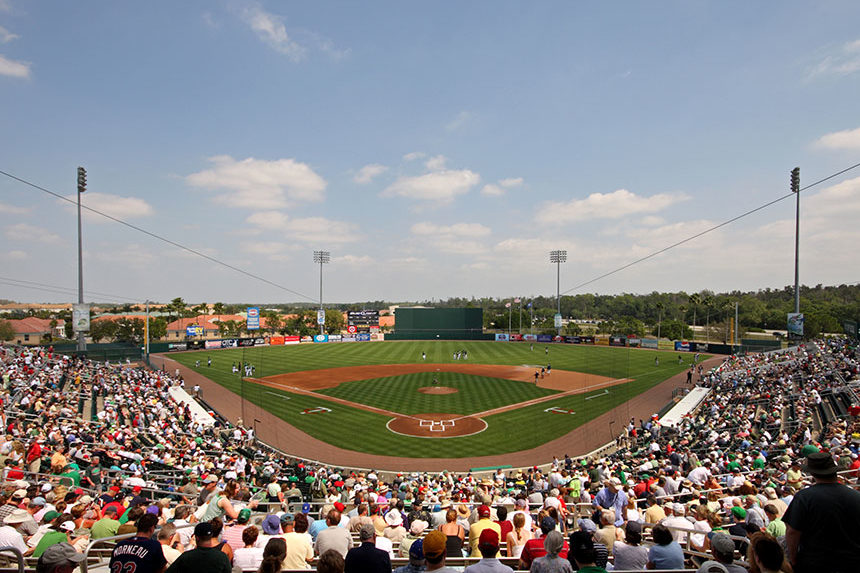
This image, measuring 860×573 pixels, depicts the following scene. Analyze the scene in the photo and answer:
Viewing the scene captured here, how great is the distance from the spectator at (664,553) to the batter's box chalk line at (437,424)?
21807 millimetres

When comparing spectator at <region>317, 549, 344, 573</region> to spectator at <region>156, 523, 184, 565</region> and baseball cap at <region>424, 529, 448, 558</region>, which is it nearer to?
baseball cap at <region>424, 529, 448, 558</region>

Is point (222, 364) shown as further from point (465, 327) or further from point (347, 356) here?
point (465, 327)

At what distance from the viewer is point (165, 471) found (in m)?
13.4

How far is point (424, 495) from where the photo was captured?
1291 centimetres

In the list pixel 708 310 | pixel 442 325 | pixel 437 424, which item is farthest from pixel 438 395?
pixel 708 310

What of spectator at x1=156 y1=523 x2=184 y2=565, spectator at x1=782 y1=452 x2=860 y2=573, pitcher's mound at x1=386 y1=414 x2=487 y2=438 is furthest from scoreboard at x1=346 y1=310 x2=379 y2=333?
spectator at x1=782 y1=452 x2=860 y2=573

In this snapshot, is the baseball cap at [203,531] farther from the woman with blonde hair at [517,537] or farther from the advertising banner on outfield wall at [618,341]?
the advertising banner on outfield wall at [618,341]

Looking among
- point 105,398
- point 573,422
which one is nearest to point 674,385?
point 573,422

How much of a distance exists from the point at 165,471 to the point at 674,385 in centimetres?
4152

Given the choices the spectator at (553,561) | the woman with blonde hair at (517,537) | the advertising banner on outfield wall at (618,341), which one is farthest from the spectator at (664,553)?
the advertising banner on outfield wall at (618,341)

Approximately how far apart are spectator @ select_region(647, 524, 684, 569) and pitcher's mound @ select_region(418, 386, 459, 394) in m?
32.2

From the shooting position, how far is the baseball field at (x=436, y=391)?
24516 millimetres

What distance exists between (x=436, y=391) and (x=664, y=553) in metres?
32.7

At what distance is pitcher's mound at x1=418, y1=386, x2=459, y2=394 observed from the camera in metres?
36.3
